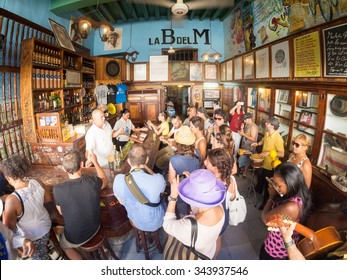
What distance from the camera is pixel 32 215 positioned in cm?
165

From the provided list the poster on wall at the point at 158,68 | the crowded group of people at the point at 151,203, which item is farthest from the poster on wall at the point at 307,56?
the poster on wall at the point at 158,68

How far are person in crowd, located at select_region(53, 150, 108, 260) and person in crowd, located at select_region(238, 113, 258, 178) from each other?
3.19 metres

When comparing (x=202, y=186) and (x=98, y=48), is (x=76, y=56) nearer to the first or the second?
(x=98, y=48)

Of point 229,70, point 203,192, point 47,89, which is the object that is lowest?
point 203,192

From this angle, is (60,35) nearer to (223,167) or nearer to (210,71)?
(223,167)

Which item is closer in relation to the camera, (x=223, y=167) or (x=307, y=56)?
(x=223, y=167)

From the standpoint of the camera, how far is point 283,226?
1.31 m

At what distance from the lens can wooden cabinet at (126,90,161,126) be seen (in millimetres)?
7602

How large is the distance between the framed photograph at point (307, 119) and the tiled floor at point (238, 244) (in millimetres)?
1705

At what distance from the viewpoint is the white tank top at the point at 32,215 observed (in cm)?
160

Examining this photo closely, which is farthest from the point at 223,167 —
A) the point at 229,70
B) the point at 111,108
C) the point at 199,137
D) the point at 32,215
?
the point at 229,70

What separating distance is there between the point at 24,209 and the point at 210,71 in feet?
25.3

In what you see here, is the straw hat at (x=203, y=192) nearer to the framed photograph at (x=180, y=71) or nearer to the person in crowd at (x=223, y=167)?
the person in crowd at (x=223, y=167)

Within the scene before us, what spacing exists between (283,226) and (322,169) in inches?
84.1
